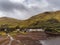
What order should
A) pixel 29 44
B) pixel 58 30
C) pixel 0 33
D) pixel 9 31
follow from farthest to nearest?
1. pixel 58 30
2. pixel 9 31
3. pixel 0 33
4. pixel 29 44

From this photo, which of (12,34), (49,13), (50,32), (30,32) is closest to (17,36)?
(12,34)

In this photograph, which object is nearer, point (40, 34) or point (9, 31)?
point (9, 31)

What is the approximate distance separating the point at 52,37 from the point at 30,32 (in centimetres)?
492

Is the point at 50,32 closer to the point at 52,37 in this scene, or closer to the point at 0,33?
the point at 52,37

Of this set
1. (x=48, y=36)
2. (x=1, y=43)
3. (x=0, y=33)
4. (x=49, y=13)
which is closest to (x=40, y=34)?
(x=48, y=36)

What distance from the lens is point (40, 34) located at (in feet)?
130

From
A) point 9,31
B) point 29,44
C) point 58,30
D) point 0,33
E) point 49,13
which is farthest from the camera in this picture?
point 49,13

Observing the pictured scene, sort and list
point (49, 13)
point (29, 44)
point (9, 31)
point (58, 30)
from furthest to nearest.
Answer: point (49, 13) → point (58, 30) → point (9, 31) → point (29, 44)

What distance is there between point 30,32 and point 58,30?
6.07m

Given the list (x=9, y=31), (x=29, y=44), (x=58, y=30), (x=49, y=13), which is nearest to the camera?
(x=29, y=44)

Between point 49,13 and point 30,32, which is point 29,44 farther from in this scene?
point 49,13

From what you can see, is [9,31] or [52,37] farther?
[52,37]

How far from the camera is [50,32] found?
41375mm

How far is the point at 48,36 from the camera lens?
41.0m
